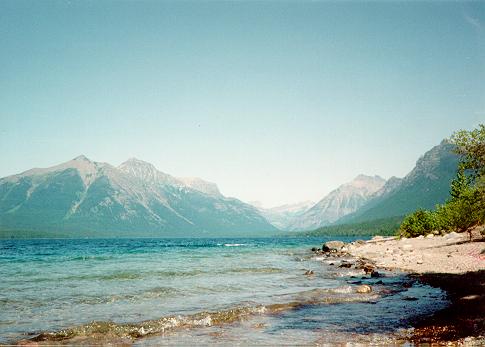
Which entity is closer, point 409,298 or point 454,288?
point 409,298

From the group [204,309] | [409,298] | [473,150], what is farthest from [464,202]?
[204,309]

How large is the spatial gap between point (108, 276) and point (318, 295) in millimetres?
21111

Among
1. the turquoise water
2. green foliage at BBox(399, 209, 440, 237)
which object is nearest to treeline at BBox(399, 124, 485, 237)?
green foliage at BBox(399, 209, 440, 237)

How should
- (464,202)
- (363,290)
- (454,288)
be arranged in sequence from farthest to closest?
(464,202), (363,290), (454,288)

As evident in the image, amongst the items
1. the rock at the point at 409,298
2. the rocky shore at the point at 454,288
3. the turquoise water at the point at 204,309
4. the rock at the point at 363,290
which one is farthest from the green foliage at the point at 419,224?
the rock at the point at 409,298

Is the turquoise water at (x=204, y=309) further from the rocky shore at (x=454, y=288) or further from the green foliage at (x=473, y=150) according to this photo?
the green foliage at (x=473, y=150)

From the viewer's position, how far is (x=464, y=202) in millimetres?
44719

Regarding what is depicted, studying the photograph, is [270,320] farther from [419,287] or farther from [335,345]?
[419,287]

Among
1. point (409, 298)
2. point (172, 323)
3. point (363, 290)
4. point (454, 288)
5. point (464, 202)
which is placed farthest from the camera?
point (464, 202)

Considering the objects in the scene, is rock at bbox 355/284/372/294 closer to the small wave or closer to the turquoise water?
the turquoise water

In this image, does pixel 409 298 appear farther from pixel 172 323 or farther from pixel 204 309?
pixel 172 323

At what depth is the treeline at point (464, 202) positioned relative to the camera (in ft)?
78.6

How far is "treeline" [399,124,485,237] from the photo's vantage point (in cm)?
2397

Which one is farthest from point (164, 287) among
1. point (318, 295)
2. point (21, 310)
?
point (318, 295)
